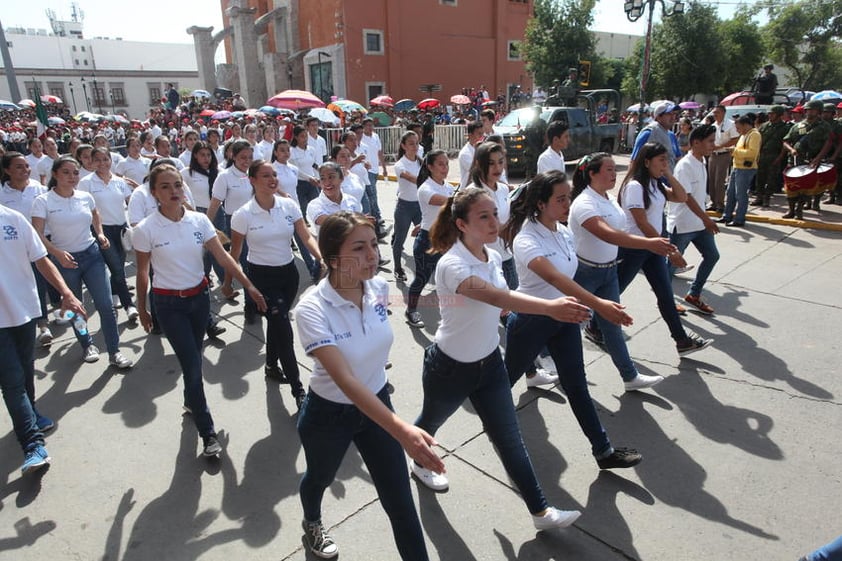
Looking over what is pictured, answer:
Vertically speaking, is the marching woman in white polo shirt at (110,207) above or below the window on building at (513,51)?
below

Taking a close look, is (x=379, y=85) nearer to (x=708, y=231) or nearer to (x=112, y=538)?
(x=708, y=231)

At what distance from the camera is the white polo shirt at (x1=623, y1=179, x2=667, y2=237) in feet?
14.4

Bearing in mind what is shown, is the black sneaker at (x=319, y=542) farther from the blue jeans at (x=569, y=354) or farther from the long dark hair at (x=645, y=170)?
the long dark hair at (x=645, y=170)

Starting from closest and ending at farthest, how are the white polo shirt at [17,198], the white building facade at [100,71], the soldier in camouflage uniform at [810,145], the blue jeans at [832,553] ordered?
1. the blue jeans at [832,553]
2. the white polo shirt at [17,198]
3. the soldier in camouflage uniform at [810,145]
4. the white building facade at [100,71]

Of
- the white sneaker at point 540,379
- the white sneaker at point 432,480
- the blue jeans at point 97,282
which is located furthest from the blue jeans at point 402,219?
the white sneaker at point 432,480

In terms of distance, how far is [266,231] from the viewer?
165 inches

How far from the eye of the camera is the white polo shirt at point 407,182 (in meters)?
6.94

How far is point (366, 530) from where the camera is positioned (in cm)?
297

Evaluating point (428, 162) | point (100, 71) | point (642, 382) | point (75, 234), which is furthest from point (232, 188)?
point (100, 71)

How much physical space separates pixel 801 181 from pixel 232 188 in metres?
8.80

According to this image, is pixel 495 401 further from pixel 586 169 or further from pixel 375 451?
pixel 586 169

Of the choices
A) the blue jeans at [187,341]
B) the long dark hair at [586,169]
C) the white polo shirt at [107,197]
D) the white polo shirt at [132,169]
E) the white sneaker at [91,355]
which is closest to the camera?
the blue jeans at [187,341]

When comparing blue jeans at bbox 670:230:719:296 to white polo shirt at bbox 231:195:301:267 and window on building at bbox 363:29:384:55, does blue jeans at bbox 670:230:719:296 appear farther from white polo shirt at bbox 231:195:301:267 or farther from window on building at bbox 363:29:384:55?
window on building at bbox 363:29:384:55

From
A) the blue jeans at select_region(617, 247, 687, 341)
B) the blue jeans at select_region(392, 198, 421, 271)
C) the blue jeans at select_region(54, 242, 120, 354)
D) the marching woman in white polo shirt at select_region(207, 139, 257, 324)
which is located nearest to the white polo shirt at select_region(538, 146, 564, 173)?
the blue jeans at select_region(392, 198, 421, 271)
